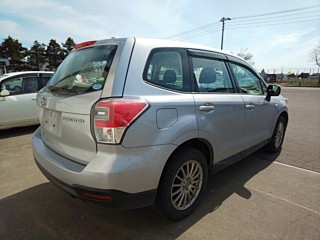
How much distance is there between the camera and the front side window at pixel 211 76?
8.05 ft

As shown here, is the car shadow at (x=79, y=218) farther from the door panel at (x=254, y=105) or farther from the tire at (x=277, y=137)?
the tire at (x=277, y=137)

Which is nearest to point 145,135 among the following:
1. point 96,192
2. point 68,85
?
point 96,192

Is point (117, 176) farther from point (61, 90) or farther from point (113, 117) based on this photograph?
point (61, 90)

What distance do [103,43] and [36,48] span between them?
50.4 metres

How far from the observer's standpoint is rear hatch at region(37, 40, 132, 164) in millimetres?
1830

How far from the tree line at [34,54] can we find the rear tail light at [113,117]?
43287 mm

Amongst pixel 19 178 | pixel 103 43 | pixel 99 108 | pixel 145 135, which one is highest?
pixel 103 43

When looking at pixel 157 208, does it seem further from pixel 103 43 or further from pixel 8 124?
pixel 8 124

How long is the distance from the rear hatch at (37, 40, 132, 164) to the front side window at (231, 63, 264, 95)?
1.87 m

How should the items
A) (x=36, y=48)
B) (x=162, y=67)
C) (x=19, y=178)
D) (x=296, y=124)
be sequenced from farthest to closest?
(x=36, y=48) → (x=296, y=124) → (x=19, y=178) → (x=162, y=67)

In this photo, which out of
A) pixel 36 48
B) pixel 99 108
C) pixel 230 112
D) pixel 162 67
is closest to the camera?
pixel 99 108

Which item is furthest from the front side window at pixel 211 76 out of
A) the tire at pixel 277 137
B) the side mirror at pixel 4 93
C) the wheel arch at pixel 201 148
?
the side mirror at pixel 4 93

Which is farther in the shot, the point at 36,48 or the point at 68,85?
the point at 36,48

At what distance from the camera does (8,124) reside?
5.31 metres
